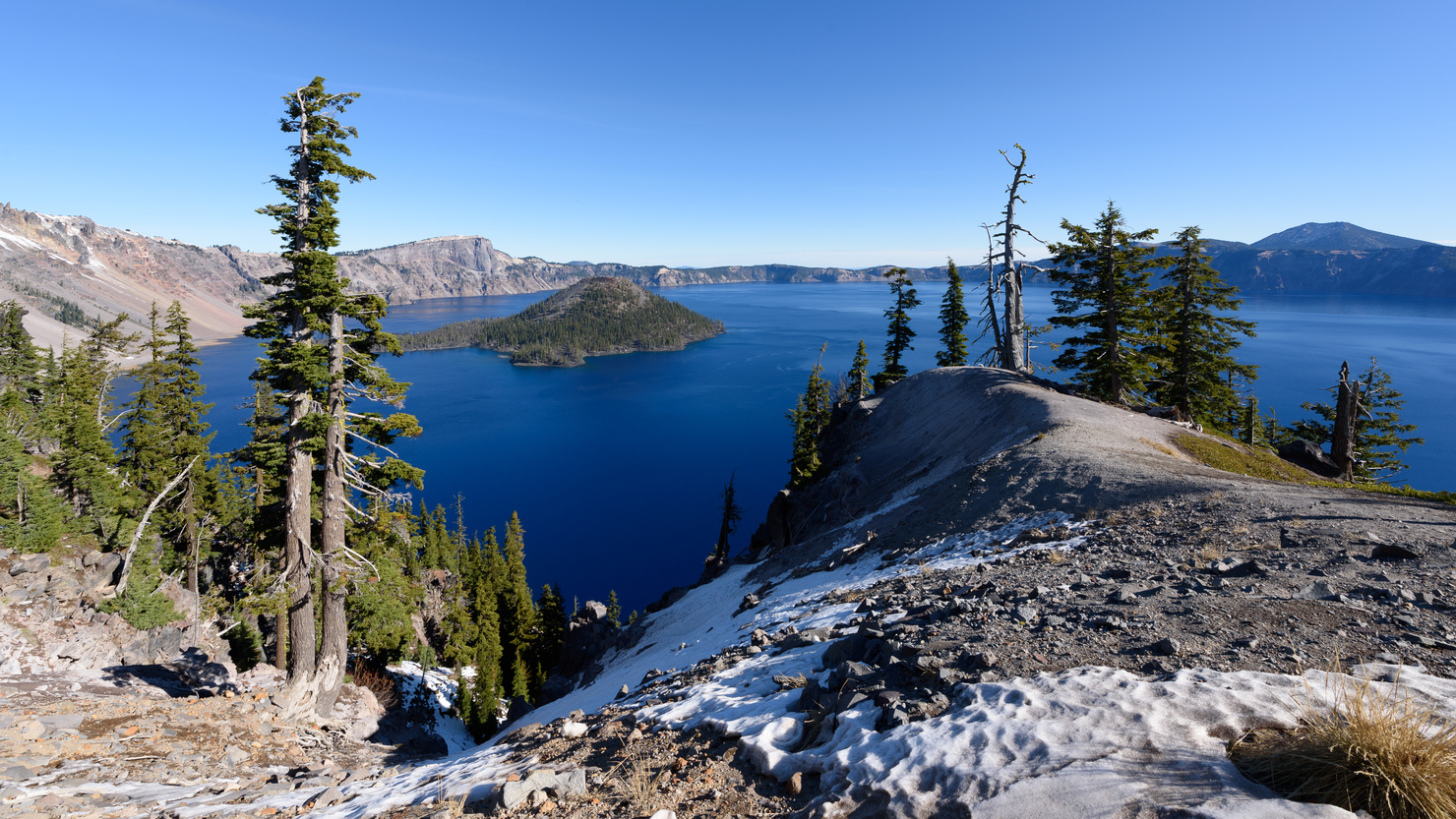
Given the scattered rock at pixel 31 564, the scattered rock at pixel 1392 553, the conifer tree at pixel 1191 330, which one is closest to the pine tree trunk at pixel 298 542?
the scattered rock at pixel 1392 553

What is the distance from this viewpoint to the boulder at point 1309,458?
2462 cm

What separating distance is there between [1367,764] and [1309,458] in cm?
2994

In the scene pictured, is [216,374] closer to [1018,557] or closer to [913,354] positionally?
[913,354]

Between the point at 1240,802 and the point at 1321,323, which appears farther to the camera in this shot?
the point at 1321,323

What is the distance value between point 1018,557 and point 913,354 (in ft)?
415

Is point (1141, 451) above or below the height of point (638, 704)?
above

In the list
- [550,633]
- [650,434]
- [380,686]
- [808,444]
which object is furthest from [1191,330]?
[650,434]

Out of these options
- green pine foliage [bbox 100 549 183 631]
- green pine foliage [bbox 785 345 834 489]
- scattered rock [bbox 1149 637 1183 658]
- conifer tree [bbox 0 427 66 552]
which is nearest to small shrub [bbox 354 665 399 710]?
green pine foliage [bbox 100 549 183 631]

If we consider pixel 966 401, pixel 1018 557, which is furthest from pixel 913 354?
pixel 1018 557

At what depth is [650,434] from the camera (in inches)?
4296

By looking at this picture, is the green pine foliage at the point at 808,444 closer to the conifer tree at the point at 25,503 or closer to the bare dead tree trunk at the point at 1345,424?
the bare dead tree trunk at the point at 1345,424

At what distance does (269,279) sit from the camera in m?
12.5

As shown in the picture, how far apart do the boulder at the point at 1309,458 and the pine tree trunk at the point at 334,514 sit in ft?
114

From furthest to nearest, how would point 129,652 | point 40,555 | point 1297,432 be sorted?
point 1297,432, point 40,555, point 129,652
